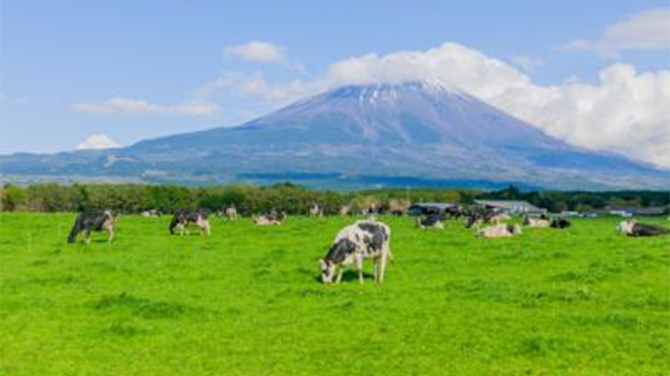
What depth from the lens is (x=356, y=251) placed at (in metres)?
22.3

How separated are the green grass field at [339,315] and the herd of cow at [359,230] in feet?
2.19

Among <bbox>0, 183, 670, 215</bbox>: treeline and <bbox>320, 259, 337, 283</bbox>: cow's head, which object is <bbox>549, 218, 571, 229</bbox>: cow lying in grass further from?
<bbox>0, 183, 670, 215</bbox>: treeline

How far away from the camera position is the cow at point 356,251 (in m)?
22.1

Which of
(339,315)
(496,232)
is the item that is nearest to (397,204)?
(496,232)

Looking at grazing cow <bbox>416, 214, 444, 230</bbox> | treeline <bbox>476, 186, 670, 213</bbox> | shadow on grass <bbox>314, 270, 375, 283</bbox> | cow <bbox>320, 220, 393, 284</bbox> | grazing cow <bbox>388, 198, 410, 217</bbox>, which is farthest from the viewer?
treeline <bbox>476, 186, 670, 213</bbox>

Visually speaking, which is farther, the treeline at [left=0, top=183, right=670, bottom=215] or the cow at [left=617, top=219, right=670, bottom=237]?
the treeline at [left=0, top=183, right=670, bottom=215]

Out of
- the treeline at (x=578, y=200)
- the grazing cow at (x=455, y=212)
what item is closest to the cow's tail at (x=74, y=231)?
the grazing cow at (x=455, y=212)

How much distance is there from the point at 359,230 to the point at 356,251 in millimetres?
703

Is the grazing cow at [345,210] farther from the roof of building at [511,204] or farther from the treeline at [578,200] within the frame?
the treeline at [578,200]

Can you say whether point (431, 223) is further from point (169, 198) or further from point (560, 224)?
point (169, 198)

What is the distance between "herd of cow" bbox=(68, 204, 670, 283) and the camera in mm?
22234

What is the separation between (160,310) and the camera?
17.8m

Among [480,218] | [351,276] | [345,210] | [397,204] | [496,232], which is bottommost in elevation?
[345,210]

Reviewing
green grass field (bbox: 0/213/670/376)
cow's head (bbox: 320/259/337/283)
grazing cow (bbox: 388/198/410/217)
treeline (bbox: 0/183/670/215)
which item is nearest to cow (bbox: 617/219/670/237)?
green grass field (bbox: 0/213/670/376)
